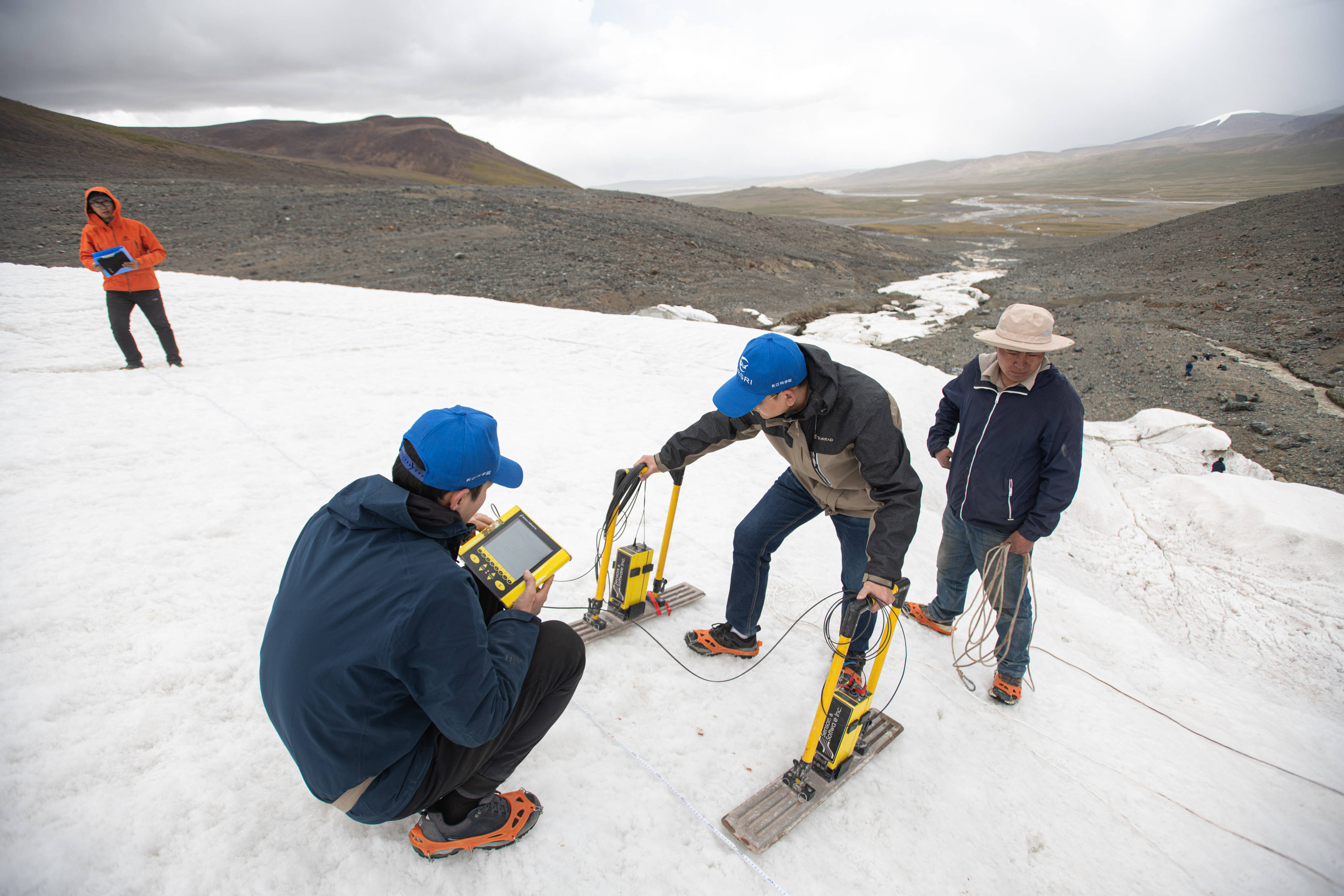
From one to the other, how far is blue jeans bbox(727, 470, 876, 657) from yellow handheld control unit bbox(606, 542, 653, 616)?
0.54 m

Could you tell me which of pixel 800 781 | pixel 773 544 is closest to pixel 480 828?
pixel 800 781

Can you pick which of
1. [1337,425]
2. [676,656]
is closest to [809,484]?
[676,656]

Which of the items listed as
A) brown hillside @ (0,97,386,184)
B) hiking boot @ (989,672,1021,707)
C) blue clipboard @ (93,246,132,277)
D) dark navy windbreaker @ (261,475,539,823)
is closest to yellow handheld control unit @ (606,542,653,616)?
dark navy windbreaker @ (261,475,539,823)

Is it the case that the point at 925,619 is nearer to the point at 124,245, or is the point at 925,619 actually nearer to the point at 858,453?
the point at 858,453

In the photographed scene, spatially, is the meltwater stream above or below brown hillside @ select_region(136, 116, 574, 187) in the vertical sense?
below

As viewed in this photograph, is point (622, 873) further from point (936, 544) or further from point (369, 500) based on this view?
point (936, 544)

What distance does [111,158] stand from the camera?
145ft

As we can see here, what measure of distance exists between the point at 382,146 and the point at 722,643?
115m

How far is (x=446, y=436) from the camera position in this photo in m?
1.96

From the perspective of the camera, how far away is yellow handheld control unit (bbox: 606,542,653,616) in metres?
3.62

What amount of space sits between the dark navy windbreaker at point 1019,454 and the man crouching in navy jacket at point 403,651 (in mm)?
2757

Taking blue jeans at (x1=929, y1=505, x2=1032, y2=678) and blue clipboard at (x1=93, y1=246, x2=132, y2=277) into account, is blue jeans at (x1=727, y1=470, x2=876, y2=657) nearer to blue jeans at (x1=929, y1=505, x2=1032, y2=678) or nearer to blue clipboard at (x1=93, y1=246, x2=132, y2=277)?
blue jeans at (x1=929, y1=505, x2=1032, y2=678)

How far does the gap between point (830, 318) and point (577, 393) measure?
519 inches

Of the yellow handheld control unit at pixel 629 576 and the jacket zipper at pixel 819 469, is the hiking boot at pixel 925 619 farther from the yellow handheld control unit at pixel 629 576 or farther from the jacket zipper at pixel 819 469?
the yellow handheld control unit at pixel 629 576
